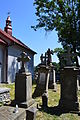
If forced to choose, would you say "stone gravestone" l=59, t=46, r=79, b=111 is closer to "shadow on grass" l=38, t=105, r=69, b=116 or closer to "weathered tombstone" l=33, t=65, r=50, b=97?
"shadow on grass" l=38, t=105, r=69, b=116

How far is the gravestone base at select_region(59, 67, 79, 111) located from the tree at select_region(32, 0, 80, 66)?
47.3 feet

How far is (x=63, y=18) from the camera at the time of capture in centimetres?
2319

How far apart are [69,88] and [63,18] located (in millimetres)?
16210

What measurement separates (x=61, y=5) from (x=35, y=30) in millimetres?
4420

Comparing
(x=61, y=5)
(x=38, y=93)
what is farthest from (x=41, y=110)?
(x=61, y=5)

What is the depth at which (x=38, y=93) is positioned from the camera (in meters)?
11.4

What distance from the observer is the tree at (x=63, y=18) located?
2266 cm

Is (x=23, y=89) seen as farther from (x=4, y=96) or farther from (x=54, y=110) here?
(x=54, y=110)

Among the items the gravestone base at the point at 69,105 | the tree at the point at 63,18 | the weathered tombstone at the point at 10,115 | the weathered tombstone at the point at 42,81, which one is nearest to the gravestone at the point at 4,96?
the weathered tombstone at the point at 10,115

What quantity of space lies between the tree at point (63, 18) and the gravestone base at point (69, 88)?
14.4 meters

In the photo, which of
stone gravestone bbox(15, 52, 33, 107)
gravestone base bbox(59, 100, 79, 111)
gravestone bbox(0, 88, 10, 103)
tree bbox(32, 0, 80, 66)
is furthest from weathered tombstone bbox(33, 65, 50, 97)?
tree bbox(32, 0, 80, 66)

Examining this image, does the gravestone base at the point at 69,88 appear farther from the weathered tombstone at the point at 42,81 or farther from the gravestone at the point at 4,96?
the weathered tombstone at the point at 42,81

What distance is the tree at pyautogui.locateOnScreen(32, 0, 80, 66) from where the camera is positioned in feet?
74.3

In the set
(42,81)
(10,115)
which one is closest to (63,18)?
(42,81)
